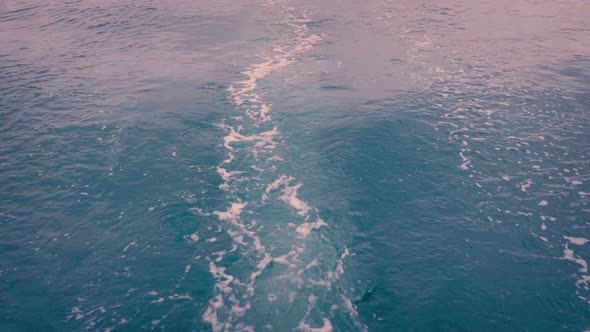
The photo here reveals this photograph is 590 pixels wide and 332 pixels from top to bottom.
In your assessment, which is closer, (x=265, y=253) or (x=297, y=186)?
(x=265, y=253)

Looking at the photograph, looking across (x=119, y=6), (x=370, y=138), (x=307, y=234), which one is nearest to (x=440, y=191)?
(x=370, y=138)

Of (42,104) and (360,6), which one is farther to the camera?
(360,6)

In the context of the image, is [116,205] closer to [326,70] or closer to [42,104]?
[42,104]

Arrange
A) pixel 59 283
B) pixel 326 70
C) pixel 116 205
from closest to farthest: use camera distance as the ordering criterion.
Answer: pixel 59 283 → pixel 116 205 → pixel 326 70

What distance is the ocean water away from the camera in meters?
14.1

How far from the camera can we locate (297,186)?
20094mm

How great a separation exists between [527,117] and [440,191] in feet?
36.7

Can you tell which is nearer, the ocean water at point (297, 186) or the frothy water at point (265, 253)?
the frothy water at point (265, 253)

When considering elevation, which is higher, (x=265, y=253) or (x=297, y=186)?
(x=297, y=186)

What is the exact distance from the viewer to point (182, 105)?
89.6ft

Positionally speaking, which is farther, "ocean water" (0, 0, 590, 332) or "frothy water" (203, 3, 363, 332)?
"ocean water" (0, 0, 590, 332)

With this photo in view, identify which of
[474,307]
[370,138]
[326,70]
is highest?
[326,70]

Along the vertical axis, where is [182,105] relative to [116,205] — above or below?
above

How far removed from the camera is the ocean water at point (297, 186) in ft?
46.4
